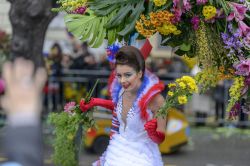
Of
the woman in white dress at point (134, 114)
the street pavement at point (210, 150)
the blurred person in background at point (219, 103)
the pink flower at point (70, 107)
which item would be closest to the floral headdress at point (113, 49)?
the woman in white dress at point (134, 114)

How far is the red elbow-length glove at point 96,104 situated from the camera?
4.84 m

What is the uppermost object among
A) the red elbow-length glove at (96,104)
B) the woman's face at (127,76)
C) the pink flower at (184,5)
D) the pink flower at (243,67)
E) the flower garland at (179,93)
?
the pink flower at (184,5)

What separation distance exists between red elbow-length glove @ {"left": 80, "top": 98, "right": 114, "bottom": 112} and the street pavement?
3.25m

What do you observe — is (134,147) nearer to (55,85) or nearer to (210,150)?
(210,150)

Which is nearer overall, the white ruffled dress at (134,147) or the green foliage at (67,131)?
the white ruffled dress at (134,147)

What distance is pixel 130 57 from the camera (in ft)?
14.4

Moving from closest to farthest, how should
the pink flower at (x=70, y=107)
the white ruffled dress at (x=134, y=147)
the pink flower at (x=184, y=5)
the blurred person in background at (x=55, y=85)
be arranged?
1. the pink flower at (x=184, y=5)
2. the white ruffled dress at (x=134, y=147)
3. the pink flower at (x=70, y=107)
4. the blurred person in background at (x=55, y=85)

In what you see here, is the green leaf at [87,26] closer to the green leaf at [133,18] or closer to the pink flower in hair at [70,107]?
the green leaf at [133,18]

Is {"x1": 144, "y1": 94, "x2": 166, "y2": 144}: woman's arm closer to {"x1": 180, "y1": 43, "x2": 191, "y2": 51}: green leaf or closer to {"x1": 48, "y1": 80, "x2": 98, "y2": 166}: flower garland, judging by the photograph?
{"x1": 180, "y1": 43, "x2": 191, "y2": 51}: green leaf

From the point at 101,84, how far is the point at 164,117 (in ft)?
23.2

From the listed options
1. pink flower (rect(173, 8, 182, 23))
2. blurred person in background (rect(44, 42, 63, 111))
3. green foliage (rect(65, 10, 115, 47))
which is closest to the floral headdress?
green foliage (rect(65, 10, 115, 47))

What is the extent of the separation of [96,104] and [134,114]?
49 cm

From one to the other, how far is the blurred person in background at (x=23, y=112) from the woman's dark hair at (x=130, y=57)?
102 inches

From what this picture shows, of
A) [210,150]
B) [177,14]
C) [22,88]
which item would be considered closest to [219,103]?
[210,150]
